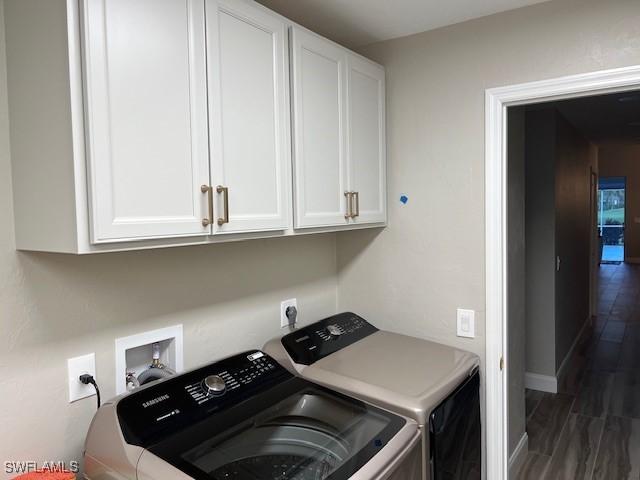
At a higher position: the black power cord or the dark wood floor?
the black power cord

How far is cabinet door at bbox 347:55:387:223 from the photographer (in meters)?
1.96

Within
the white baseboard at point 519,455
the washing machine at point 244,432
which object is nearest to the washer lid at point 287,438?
the washing machine at point 244,432

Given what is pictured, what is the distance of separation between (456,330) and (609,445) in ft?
5.87

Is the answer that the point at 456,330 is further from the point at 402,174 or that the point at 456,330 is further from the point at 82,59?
the point at 82,59

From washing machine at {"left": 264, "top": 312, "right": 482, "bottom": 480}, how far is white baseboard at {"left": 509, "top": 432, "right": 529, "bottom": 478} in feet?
3.22

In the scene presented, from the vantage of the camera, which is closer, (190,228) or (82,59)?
(82,59)

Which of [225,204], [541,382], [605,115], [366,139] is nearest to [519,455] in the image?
[541,382]

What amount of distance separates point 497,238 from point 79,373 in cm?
159

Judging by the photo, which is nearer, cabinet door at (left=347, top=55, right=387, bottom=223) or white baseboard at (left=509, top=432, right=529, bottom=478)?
cabinet door at (left=347, top=55, right=387, bottom=223)

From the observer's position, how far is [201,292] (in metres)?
1.76

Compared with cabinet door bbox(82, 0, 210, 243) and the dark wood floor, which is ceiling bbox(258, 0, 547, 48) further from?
the dark wood floor

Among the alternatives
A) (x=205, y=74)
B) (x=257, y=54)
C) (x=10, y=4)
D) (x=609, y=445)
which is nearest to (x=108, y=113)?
(x=205, y=74)

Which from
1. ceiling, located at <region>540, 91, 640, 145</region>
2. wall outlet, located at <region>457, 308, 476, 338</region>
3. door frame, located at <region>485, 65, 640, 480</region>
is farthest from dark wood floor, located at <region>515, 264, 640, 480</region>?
ceiling, located at <region>540, 91, 640, 145</region>

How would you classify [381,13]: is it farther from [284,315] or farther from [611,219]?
[611,219]
